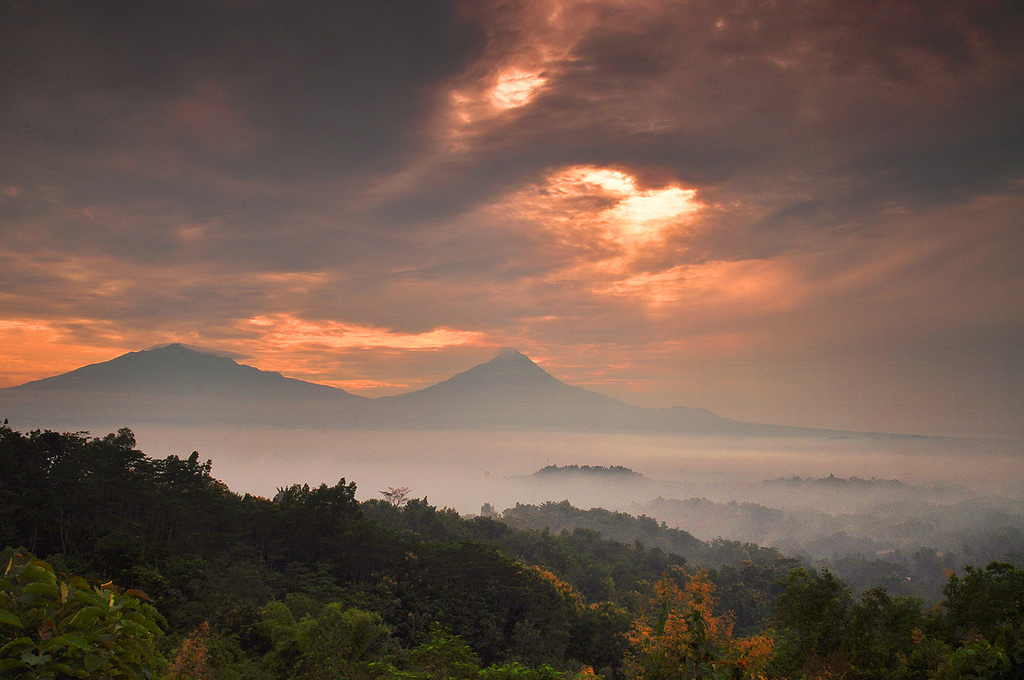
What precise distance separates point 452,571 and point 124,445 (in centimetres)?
2036

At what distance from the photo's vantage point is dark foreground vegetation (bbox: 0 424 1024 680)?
11.7ft

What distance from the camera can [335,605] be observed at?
828 inches

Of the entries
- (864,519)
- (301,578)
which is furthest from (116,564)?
(864,519)

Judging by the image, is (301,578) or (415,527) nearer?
(301,578)

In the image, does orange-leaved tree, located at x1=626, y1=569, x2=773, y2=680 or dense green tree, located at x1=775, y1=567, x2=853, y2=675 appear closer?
orange-leaved tree, located at x1=626, y1=569, x2=773, y2=680

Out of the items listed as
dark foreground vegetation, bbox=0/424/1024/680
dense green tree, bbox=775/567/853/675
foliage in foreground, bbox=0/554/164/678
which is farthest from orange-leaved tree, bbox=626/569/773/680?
dense green tree, bbox=775/567/853/675

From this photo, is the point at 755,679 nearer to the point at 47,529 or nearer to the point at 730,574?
the point at 47,529

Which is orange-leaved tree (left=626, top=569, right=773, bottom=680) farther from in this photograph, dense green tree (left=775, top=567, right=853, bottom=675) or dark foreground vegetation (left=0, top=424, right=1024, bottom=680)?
dense green tree (left=775, top=567, right=853, bottom=675)

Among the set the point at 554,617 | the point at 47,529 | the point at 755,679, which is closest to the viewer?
the point at 755,679

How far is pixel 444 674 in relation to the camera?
35.2 feet

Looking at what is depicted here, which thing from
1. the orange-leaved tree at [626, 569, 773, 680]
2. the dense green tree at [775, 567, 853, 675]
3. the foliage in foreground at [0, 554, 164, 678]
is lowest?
the dense green tree at [775, 567, 853, 675]

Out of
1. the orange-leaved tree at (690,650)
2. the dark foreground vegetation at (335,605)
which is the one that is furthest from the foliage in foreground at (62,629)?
the orange-leaved tree at (690,650)

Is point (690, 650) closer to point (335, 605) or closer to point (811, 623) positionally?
point (811, 623)

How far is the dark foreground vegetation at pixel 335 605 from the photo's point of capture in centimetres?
356
